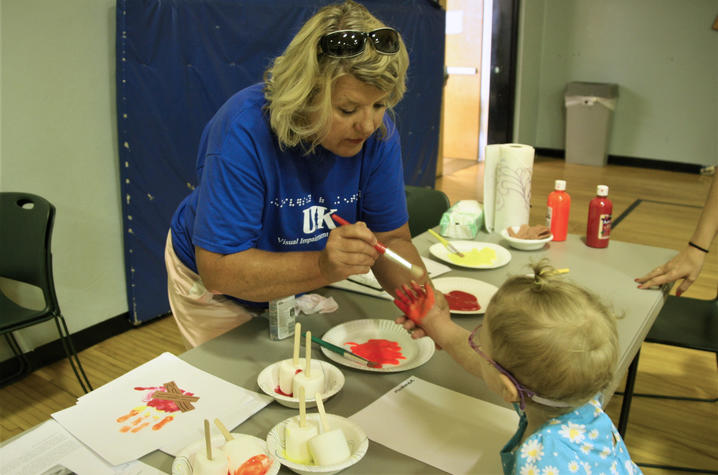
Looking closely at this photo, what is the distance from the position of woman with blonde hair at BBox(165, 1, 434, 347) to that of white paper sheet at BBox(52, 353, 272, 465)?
20 cm

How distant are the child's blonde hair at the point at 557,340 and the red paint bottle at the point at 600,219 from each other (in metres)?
A: 1.12

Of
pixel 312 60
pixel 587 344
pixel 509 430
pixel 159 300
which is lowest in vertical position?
pixel 159 300

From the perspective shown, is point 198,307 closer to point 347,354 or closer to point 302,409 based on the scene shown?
point 347,354

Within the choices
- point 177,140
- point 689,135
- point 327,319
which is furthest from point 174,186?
point 689,135

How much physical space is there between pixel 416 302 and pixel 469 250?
77 centimetres

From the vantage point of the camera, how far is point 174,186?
3072 millimetres

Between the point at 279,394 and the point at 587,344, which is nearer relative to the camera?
the point at 587,344

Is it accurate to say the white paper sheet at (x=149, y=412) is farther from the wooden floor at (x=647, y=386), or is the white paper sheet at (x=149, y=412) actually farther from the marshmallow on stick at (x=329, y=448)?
the wooden floor at (x=647, y=386)

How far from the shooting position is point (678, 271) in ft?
5.81

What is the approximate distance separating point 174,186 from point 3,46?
3.06 ft

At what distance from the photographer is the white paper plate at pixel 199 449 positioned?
98cm

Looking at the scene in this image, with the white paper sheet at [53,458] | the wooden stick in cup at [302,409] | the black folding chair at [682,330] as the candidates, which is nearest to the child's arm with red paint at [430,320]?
the wooden stick in cup at [302,409]

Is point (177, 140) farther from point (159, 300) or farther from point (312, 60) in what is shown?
point (312, 60)

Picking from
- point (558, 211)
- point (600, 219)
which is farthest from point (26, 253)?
point (600, 219)
